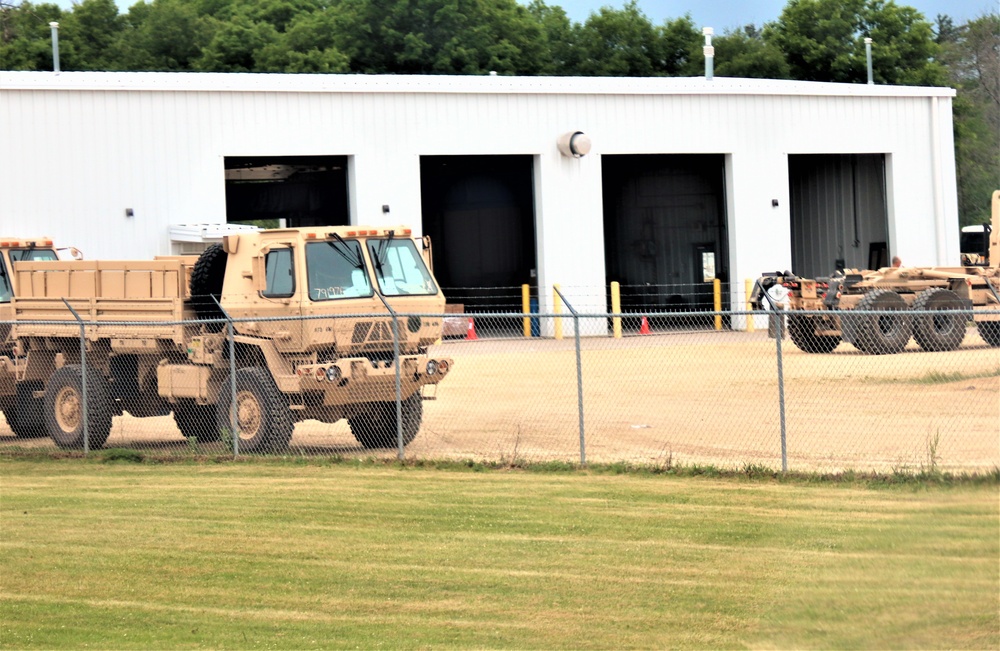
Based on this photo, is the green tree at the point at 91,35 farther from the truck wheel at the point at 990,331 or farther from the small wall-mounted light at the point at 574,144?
the truck wheel at the point at 990,331

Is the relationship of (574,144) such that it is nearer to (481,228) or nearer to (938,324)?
(481,228)

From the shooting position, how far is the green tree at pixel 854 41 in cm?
6278

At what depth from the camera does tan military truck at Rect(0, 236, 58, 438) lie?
708 inches

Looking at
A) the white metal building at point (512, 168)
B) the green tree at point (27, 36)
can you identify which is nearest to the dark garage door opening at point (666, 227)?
the white metal building at point (512, 168)

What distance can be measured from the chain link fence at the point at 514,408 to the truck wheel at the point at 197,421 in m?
0.02

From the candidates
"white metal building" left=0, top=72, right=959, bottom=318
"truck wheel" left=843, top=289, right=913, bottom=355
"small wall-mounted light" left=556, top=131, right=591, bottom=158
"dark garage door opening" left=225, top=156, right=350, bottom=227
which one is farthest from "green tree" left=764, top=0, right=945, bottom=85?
"truck wheel" left=843, top=289, right=913, bottom=355

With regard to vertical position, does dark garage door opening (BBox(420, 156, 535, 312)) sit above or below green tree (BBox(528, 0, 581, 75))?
below

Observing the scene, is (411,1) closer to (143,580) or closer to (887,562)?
(143,580)

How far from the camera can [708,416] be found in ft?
53.6

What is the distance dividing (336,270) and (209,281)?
180cm

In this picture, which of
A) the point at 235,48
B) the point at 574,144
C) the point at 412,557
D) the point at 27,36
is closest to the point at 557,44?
the point at 235,48

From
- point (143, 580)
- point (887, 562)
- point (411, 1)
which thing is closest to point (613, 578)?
point (143, 580)

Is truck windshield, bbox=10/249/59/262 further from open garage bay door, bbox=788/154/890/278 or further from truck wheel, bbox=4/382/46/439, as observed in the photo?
open garage bay door, bbox=788/154/890/278

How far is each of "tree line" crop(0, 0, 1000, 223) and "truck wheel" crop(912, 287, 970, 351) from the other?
33482 mm
